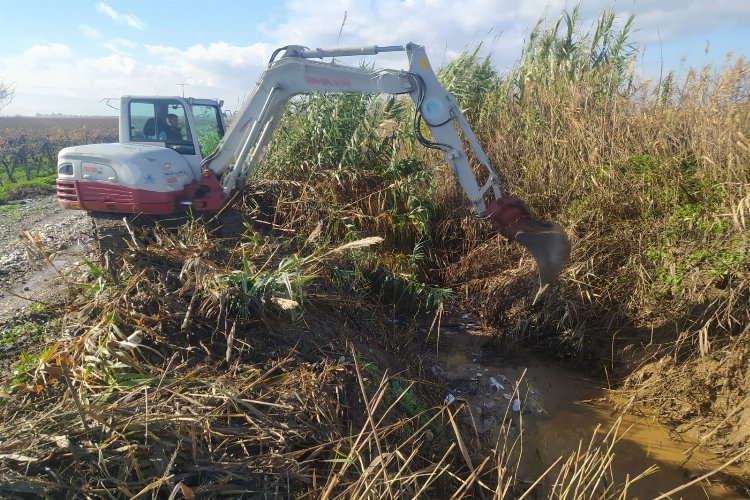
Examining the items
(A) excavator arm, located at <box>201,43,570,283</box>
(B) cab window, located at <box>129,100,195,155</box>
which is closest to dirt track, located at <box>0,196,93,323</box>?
(B) cab window, located at <box>129,100,195,155</box>

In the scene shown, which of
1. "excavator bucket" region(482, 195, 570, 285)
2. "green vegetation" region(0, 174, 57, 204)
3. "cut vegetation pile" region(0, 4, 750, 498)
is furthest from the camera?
"green vegetation" region(0, 174, 57, 204)

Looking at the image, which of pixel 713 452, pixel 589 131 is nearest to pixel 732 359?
pixel 713 452

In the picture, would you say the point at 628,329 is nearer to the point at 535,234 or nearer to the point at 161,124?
the point at 535,234

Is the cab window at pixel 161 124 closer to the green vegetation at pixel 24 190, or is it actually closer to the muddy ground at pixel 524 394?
the muddy ground at pixel 524 394

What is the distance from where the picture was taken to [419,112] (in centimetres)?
503

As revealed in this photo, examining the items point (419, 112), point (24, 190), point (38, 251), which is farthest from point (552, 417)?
point (24, 190)

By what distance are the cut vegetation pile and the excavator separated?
0.61 m

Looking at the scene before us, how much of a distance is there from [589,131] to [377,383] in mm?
4060

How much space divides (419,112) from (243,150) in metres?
2.12

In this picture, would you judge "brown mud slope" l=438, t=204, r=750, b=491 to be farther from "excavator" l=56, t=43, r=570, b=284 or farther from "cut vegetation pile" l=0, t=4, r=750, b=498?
"excavator" l=56, t=43, r=570, b=284

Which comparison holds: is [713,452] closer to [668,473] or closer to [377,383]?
[668,473]

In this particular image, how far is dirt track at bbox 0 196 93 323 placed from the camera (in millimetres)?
4820

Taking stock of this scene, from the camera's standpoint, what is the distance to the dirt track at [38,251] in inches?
190

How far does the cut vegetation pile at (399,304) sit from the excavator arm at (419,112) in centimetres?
87
